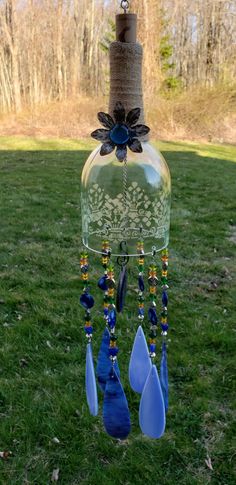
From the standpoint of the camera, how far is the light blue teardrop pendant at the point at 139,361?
70.2 inches

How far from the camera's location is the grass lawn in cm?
218

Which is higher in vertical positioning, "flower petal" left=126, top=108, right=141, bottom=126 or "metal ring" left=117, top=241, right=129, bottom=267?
"flower petal" left=126, top=108, right=141, bottom=126

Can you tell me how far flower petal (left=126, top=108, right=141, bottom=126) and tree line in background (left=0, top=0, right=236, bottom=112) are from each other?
1186cm

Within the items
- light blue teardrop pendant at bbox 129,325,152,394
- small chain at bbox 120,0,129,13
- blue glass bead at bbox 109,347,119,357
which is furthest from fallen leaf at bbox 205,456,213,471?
small chain at bbox 120,0,129,13

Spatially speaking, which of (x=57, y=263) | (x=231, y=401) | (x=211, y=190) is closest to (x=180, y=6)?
(x=211, y=190)

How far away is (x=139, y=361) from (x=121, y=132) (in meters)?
0.94

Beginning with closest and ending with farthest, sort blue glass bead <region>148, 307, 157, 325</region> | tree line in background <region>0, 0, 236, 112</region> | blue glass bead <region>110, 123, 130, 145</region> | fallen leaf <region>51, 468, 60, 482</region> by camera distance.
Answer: blue glass bead <region>110, 123, 130, 145</region>, blue glass bead <region>148, 307, 157, 325</region>, fallen leaf <region>51, 468, 60, 482</region>, tree line in background <region>0, 0, 236, 112</region>

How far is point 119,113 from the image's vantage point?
128cm

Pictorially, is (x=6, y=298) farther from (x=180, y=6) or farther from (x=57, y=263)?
(x=180, y=6)

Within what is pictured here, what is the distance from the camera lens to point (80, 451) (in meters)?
2.23

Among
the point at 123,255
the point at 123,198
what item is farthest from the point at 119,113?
the point at 123,255

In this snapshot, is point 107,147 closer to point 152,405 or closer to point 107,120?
point 107,120

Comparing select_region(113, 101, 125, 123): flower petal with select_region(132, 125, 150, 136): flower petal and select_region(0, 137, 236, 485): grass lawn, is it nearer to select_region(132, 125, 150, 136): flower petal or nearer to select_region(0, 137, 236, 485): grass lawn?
select_region(132, 125, 150, 136): flower petal

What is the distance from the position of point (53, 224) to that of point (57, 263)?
1178mm
